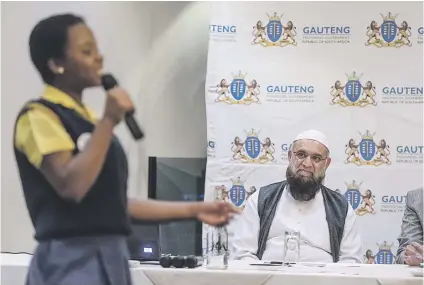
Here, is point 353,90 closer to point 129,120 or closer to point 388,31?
point 388,31

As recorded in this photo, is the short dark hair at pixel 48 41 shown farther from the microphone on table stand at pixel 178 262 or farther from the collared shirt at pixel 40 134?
the microphone on table stand at pixel 178 262

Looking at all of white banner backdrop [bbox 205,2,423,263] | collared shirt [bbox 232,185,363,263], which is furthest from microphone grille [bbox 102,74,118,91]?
white banner backdrop [bbox 205,2,423,263]

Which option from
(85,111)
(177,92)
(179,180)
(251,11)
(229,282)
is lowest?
(229,282)

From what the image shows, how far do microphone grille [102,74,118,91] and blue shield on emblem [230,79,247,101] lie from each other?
2.33m

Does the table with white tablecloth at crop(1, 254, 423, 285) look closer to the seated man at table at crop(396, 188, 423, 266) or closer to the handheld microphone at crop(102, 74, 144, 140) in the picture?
the seated man at table at crop(396, 188, 423, 266)

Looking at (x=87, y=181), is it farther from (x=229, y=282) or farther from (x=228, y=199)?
(x=228, y=199)

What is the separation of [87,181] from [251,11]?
2604 mm

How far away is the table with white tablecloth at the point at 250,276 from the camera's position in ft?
6.95

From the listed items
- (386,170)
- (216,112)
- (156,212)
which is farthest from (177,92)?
(156,212)

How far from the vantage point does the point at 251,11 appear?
11.5ft

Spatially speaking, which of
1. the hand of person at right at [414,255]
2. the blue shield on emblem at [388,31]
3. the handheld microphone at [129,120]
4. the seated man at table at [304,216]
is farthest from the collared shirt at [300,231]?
the handheld microphone at [129,120]

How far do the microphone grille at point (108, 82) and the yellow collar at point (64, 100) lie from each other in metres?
0.06

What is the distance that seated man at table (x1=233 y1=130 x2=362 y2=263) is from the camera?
304 centimetres

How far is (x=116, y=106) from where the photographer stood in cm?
107
